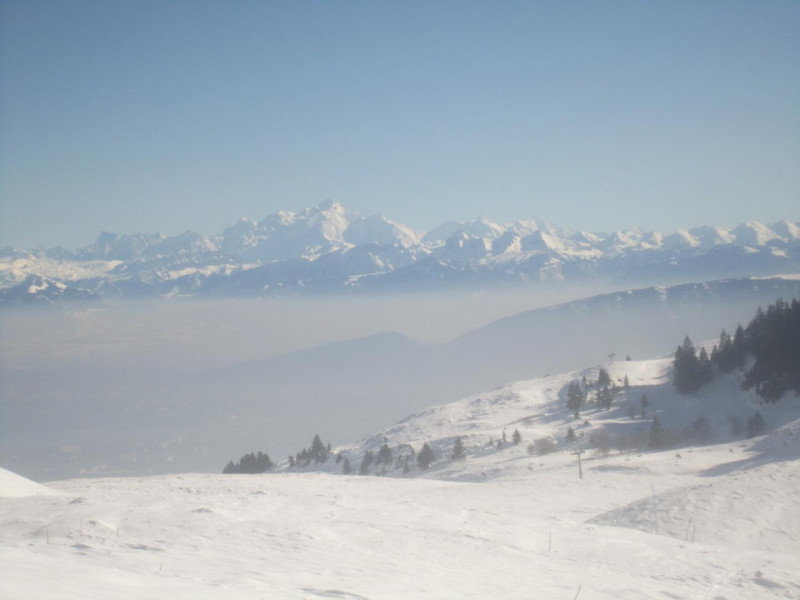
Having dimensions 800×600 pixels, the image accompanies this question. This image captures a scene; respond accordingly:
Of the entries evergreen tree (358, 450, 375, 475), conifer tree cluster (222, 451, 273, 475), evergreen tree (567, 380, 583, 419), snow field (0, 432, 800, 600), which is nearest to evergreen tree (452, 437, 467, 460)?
evergreen tree (358, 450, 375, 475)

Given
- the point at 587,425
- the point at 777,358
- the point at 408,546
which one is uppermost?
the point at 777,358

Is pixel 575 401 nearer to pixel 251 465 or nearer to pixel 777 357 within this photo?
pixel 777 357

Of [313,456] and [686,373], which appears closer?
[686,373]

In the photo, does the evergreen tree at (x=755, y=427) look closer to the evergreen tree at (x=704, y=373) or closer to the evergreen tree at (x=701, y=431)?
the evergreen tree at (x=701, y=431)

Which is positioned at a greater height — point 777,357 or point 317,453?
point 777,357

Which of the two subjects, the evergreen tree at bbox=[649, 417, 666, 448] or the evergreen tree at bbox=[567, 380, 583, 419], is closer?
the evergreen tree at bbox=[649, 417, 666, 448]

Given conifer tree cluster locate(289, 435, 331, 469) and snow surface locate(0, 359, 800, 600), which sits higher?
snow surface locate(0, 359, 800, 600)

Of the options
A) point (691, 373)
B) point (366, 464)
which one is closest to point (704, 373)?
point (691, 373)

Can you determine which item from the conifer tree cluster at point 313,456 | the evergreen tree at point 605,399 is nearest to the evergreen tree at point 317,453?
the conifer tree cluster at point 313,456

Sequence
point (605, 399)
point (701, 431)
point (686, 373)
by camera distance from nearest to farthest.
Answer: point (701, 431), point (686, 373), point (605, 399)

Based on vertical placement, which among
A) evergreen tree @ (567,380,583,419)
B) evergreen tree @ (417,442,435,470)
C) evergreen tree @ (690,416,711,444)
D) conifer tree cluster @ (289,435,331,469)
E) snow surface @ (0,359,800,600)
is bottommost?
conifer tree cluster @ (289,435,331,469)

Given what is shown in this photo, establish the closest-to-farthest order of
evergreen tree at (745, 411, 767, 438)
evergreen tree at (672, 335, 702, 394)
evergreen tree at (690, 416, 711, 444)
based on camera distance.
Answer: evergreen tree at (745, 411, 767, 438) → evergreen tree at (690, 416, 711, 444) → evergreen tree at (672, 335, 702, 394)

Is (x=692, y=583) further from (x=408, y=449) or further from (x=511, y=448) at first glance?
(x=408, y=449)

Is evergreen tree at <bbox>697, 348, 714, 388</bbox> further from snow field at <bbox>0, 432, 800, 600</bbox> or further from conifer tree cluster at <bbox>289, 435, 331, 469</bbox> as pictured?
snow field at <bbox>0, 432, 800, 600</bbox>
